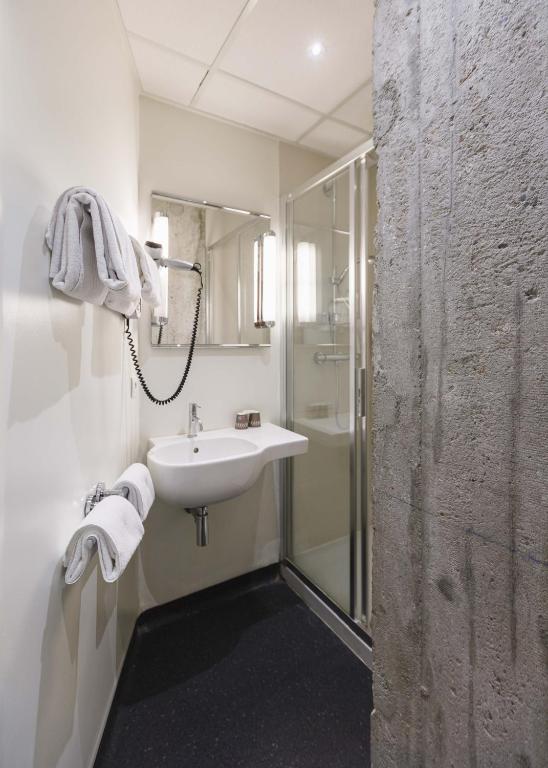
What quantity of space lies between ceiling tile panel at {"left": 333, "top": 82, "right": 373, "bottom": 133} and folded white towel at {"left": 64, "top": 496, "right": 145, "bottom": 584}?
1.98 meters

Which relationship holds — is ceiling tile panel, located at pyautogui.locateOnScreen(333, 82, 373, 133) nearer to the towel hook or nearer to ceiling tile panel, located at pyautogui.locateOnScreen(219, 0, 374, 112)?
ceiling tile panel, located at pyautogui.locateOnScreen(219, 0, 374, 112)

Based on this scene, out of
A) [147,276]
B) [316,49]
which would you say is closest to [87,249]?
[147,276]

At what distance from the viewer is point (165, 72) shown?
154 cm

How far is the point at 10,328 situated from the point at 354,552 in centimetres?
162

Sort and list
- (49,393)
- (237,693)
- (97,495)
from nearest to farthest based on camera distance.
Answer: (49,393) < (97,495) < (237,693)

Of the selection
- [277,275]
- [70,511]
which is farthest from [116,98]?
[70,511]

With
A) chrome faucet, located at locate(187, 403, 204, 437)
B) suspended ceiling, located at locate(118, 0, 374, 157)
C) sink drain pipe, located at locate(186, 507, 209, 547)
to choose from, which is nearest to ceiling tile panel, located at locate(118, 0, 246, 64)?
suspended ceiling, located at locate(118, 0, 374, 157)

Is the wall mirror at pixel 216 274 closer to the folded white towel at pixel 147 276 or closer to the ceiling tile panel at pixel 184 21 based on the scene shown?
the folded white towel at pixel 147 276

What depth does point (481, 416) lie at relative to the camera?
498 mm

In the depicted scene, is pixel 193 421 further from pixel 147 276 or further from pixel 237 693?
pixel 237 693

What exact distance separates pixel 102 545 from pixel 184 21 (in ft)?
5.70

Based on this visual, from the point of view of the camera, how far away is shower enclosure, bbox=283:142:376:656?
5.35 feet

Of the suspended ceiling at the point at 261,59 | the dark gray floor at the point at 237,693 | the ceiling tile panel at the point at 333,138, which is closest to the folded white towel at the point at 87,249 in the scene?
the suspended ceiling at the point at 261,59

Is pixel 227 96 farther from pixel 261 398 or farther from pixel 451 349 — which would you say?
pixel 451 349
